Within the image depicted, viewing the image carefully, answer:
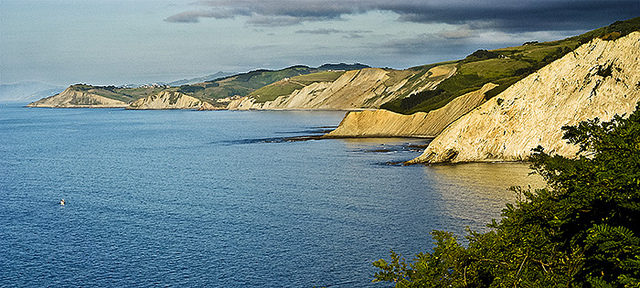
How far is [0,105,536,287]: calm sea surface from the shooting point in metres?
42.1

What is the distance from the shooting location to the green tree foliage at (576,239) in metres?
15.5

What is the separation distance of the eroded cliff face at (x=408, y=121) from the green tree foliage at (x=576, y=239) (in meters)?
121

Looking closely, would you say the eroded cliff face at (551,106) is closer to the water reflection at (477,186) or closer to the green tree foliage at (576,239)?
the water reflection at (477,186)

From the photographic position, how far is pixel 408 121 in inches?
5871

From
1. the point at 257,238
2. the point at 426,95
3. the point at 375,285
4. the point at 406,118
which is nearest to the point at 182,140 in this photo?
the point at 406,118

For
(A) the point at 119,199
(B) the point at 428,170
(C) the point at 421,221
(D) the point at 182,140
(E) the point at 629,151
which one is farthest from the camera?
(D) the point at 182,140

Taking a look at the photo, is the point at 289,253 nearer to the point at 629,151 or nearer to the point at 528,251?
the point at 528,251

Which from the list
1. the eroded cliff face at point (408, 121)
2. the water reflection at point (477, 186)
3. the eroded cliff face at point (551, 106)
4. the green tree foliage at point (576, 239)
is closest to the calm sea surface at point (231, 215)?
the water reflection at point (477, 186)

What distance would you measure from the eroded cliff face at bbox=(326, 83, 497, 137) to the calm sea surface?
106 feet

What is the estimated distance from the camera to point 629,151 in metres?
18.6

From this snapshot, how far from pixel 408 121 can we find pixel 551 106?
62195 millimetres

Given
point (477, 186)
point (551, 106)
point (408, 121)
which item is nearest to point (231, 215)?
point (477, 186)

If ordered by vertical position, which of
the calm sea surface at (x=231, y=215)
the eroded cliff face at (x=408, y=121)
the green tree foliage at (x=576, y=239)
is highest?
the green tree foliage at (x=576, y=239)

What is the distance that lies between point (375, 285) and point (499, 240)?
56.2 feet
